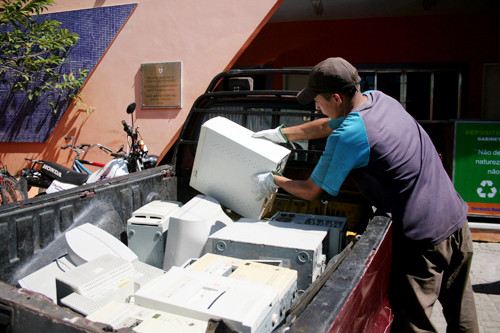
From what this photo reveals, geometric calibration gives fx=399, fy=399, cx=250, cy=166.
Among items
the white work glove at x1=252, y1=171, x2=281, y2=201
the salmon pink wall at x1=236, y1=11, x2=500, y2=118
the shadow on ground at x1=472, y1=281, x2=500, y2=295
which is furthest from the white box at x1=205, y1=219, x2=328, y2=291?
the salmon pink wall at x1=236, y1=11, x2=500, y2=118

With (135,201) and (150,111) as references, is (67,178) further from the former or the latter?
(150,111)

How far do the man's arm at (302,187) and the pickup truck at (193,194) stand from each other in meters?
0.33

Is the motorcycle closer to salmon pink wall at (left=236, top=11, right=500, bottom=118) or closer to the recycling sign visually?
the recycling sign

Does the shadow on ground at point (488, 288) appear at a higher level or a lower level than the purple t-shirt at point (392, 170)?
lower

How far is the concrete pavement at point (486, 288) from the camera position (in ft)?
11.0

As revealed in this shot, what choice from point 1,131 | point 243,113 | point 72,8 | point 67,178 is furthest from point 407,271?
point 1,131

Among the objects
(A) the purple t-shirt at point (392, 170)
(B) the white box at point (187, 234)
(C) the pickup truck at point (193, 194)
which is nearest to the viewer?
(C) the pickup truck at point (193, 194)

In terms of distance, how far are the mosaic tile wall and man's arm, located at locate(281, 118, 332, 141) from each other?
5.68 m

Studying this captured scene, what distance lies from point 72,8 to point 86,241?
273 inches

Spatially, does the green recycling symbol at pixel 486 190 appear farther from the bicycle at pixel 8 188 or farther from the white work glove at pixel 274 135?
the bicycle at pixel 8 188

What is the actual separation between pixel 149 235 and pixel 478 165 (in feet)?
15.1

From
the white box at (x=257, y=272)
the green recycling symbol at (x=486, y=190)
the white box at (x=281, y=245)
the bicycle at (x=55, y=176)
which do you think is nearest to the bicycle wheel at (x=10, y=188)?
the bicycle at (x=55, y=176)

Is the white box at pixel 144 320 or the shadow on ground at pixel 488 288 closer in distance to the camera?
the white box at pixel 144 320

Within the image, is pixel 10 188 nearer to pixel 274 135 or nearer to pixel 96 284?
pixel 274 135
